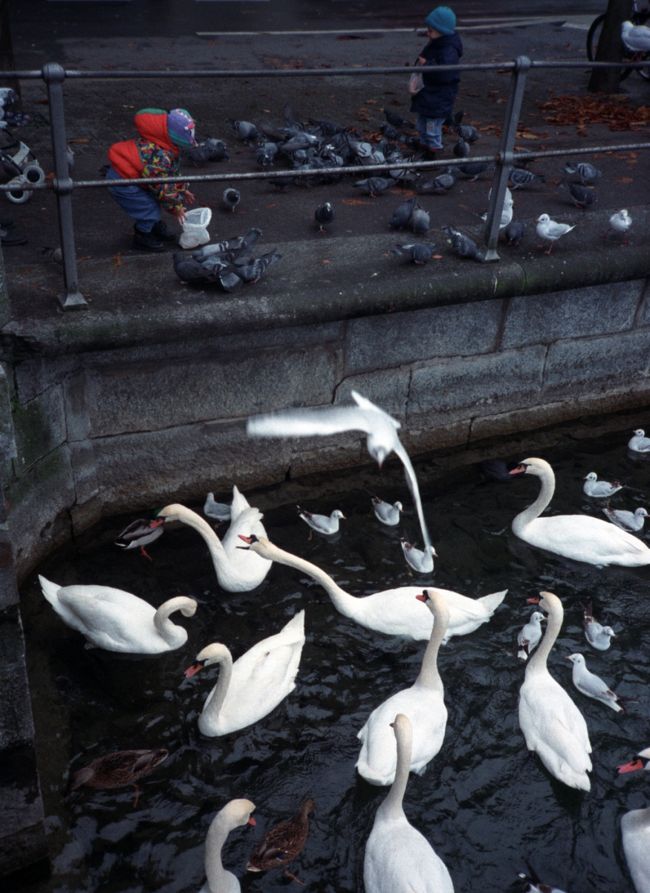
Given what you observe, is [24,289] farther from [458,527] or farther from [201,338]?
[458,527]

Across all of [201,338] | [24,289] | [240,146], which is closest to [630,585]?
[201,338]

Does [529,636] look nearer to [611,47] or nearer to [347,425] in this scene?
[347,425]

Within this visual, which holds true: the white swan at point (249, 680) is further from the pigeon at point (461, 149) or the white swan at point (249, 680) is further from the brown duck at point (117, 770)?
the pigeon at point (461, 149)

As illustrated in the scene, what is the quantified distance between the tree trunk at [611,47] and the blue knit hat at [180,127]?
22.3ft

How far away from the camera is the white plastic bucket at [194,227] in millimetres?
6645

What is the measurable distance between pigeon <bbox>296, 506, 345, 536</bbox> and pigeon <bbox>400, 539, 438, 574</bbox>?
486 mm

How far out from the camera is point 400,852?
4.11 metres

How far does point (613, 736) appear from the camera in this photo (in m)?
5.01

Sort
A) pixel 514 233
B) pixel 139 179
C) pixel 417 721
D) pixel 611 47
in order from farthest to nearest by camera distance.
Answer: pixel 611 47
pixel 514 233
pixel 139 179
pixel 417 721

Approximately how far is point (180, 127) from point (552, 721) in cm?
427

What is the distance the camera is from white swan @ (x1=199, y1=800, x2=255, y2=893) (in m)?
3.98

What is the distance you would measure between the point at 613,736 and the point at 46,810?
2838 millimetres

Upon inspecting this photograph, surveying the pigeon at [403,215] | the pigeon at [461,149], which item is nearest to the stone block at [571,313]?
the pigeon at [403,215]

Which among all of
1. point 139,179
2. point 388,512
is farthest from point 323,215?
point 388,512
